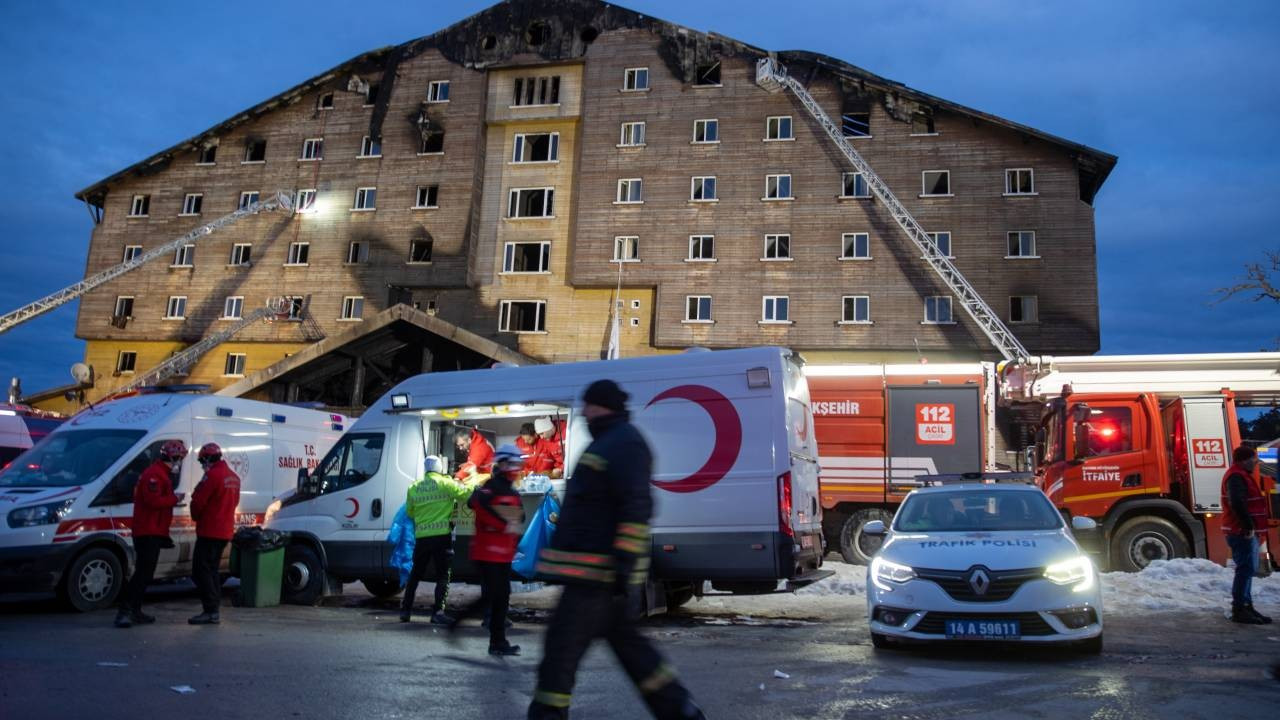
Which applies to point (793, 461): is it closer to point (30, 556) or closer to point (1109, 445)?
point (1109, 445)

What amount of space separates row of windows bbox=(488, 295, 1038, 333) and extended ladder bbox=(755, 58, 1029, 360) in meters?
0.77

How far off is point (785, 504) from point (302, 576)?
6.75m

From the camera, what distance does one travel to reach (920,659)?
774 centimetres

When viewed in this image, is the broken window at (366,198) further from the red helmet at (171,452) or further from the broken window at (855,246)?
the red helmet at (171,452)

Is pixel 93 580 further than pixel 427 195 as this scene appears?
No

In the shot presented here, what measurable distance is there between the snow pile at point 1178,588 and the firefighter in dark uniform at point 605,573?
8.95 metres

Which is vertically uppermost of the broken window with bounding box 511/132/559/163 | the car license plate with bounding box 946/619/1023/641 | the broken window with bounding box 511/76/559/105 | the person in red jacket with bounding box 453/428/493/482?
the broken window with bounding box 511/76/559/105

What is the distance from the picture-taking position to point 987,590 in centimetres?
765

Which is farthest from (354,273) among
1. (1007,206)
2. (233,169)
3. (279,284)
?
(1007,206)

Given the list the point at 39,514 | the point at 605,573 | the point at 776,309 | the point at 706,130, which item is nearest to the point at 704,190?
the point at 706,130

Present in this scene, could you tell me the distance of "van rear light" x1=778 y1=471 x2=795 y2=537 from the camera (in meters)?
9.58

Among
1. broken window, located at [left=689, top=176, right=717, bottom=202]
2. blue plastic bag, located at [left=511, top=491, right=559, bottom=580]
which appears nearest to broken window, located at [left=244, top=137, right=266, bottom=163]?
broken window, located at [left=689, top=176, right=717, bottom=202]

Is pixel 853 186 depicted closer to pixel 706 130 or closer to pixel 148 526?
pixel 706 130

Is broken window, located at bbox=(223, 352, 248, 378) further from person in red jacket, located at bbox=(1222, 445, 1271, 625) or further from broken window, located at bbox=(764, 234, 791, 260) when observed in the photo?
person in red jacket, located at bbox=(1222, 445, 1271, 625)
